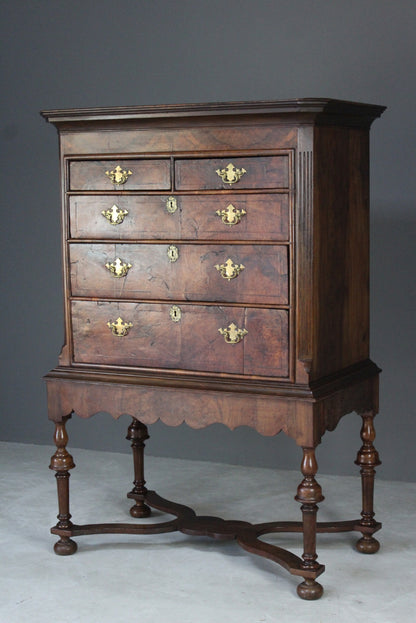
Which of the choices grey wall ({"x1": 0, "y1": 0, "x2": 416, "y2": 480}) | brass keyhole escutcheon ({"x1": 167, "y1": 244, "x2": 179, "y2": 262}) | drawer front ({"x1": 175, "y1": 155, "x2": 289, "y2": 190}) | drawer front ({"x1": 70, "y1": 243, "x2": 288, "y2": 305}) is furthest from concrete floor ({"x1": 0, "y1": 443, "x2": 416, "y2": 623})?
Result: drawer front ({"x1": 175, "y1": 155, "x2": 289, "y2": 190})

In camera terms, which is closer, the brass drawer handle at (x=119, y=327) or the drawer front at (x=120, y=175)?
Answer: the drawer front at (x=120, y=175)

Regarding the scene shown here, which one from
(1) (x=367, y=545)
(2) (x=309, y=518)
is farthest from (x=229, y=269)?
(1) (x=367, y=545)

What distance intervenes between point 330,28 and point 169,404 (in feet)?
6.85

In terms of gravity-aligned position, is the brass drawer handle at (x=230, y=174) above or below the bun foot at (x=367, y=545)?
above

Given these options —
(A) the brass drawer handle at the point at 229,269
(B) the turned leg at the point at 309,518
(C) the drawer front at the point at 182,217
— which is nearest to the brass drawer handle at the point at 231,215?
(C) the drawer front at the point at 182,217

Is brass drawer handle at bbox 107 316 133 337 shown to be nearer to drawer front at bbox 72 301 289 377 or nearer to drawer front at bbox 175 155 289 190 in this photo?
drawer front at bbox 72 301 289 377

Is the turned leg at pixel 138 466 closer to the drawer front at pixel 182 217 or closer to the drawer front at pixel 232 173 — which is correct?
the drawer front at pixel 182 217

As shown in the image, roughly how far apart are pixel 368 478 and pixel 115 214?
1345 mm

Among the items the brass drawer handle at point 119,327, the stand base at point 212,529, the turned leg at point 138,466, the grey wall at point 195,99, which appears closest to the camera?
the brass drawer handle at point 119,327

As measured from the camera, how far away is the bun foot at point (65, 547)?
3768mm

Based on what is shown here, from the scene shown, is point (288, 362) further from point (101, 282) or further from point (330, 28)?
point (330, 28)

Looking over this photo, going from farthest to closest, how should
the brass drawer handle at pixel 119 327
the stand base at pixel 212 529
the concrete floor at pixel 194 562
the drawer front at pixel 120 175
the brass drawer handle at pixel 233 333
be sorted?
the stand base at pixel 212 529 → the brass drawer handle at pixel 119 327 → the drawer front at pixel 120 175 → the brass drawer handle at pixel 233 333 → the concrete floor at pixel 194 562

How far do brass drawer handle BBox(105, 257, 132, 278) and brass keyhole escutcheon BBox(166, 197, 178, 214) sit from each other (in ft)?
0.82

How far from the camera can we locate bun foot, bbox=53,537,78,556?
3.77 metres
